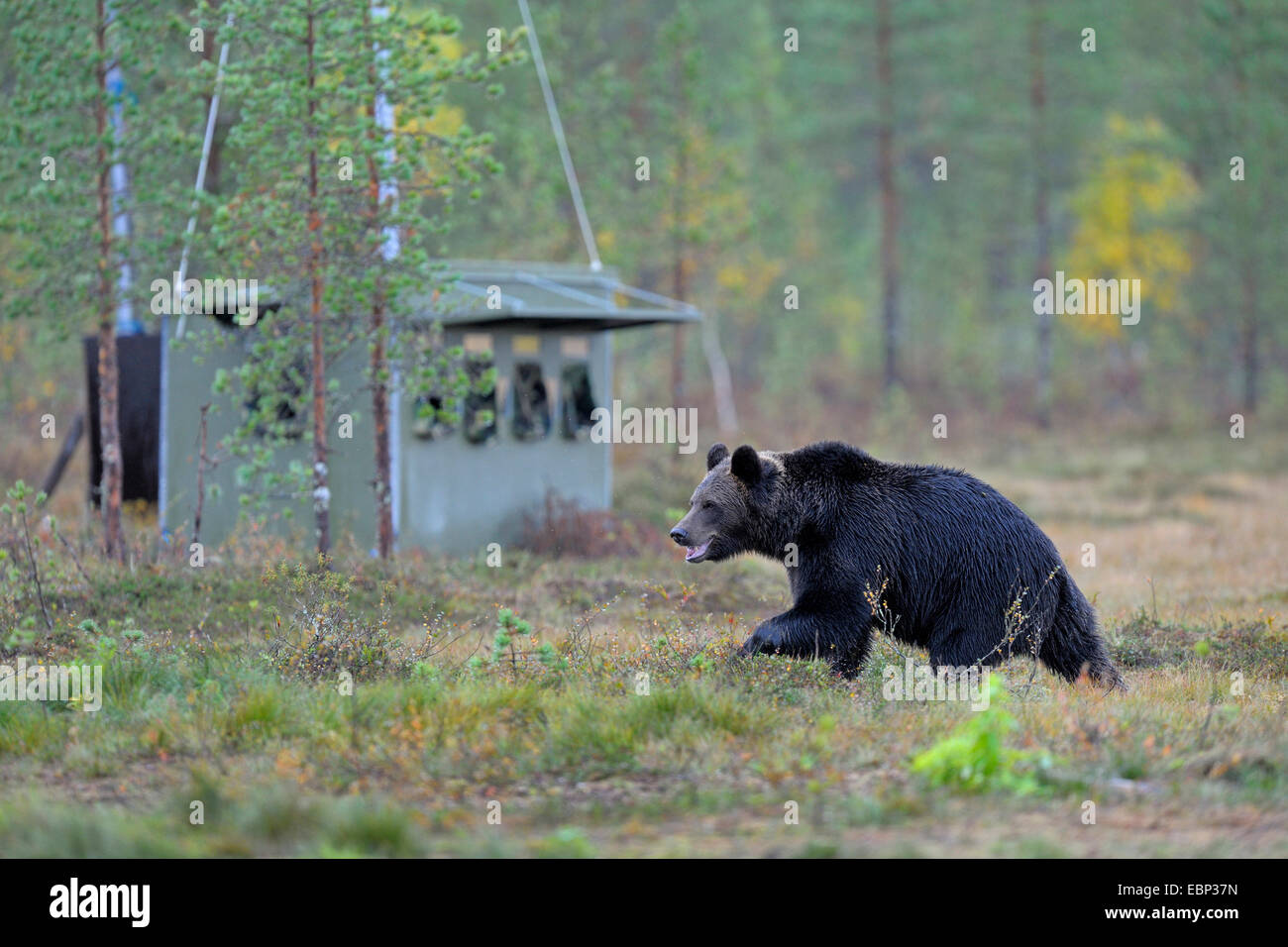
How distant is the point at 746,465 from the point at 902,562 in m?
A: 1.26

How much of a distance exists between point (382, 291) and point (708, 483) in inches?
212

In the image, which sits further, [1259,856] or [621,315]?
[621,315]

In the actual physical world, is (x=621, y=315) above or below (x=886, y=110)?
below

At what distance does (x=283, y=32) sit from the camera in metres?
13.2

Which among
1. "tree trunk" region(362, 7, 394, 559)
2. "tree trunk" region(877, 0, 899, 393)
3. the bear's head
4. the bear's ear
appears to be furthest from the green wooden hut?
"tree trunk" region(877, 0, 899, 393)

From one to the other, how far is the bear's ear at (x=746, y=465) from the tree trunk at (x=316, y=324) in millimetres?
5269

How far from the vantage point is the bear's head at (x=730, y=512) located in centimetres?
980

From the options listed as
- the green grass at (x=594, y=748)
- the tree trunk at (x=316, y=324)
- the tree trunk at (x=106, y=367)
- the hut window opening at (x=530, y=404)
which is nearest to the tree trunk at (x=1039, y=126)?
the hut window opening at (x=530, y=404)

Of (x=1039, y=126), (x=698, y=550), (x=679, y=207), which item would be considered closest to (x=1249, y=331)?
(x=1039, y=126)

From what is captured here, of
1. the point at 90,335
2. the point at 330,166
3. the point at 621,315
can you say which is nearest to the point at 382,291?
the point at 330,166

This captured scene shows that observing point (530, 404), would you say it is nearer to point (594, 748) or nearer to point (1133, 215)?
point (594, 748)

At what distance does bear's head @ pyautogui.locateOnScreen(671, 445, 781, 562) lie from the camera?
9797mm
